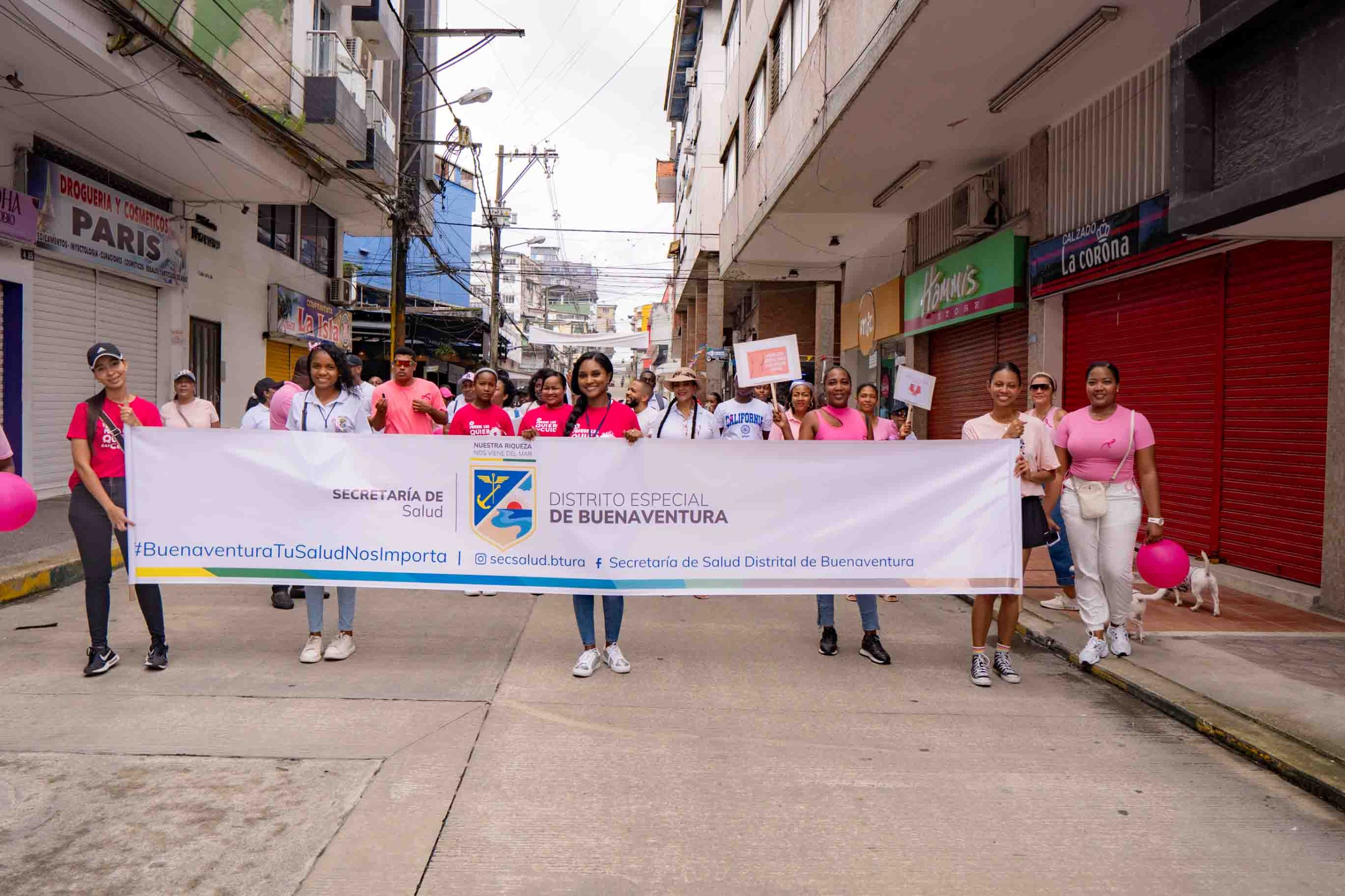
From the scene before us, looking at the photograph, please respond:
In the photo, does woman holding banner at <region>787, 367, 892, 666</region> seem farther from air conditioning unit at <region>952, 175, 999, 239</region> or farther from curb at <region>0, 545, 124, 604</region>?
air conditioning unit at <region>952, 175, 999, 239</region>

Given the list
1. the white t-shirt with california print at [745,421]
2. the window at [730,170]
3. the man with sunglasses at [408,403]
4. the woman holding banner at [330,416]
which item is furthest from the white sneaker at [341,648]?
the window at [730,170]

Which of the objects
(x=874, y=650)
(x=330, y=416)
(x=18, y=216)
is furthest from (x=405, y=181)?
(x=874, y=650)

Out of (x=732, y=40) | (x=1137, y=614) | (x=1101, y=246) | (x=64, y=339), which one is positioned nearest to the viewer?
(x=1137, y=614)

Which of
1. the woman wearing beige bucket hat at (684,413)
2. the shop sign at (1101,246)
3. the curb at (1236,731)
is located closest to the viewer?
the curb at (1236,731)

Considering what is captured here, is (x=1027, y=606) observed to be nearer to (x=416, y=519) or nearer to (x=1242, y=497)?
(x=1242, y=497)

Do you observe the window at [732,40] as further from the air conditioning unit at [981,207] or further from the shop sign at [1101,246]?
the shop sign at [1101,246]

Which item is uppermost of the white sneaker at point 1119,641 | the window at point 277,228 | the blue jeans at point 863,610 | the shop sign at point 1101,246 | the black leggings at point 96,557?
the window at point 277,228

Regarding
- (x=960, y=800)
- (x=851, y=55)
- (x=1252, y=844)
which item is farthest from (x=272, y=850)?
(x=851, y=55)

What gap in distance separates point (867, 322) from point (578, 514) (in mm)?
13506

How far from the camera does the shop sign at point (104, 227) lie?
39.1ft

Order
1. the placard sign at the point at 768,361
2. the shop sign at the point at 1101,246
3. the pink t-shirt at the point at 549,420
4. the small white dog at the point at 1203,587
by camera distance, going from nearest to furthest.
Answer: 1. the pink t-shirt at the point at 549,420
2. the small white dog at the point at 1203,587
3. the placard sign at the point at 768,361
4. the shop sign at the point at 1101,246

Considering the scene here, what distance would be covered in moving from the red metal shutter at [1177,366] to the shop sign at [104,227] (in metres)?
12.3

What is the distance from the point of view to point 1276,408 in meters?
7.84

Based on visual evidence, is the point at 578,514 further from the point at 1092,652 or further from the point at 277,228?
the point at 277,228
